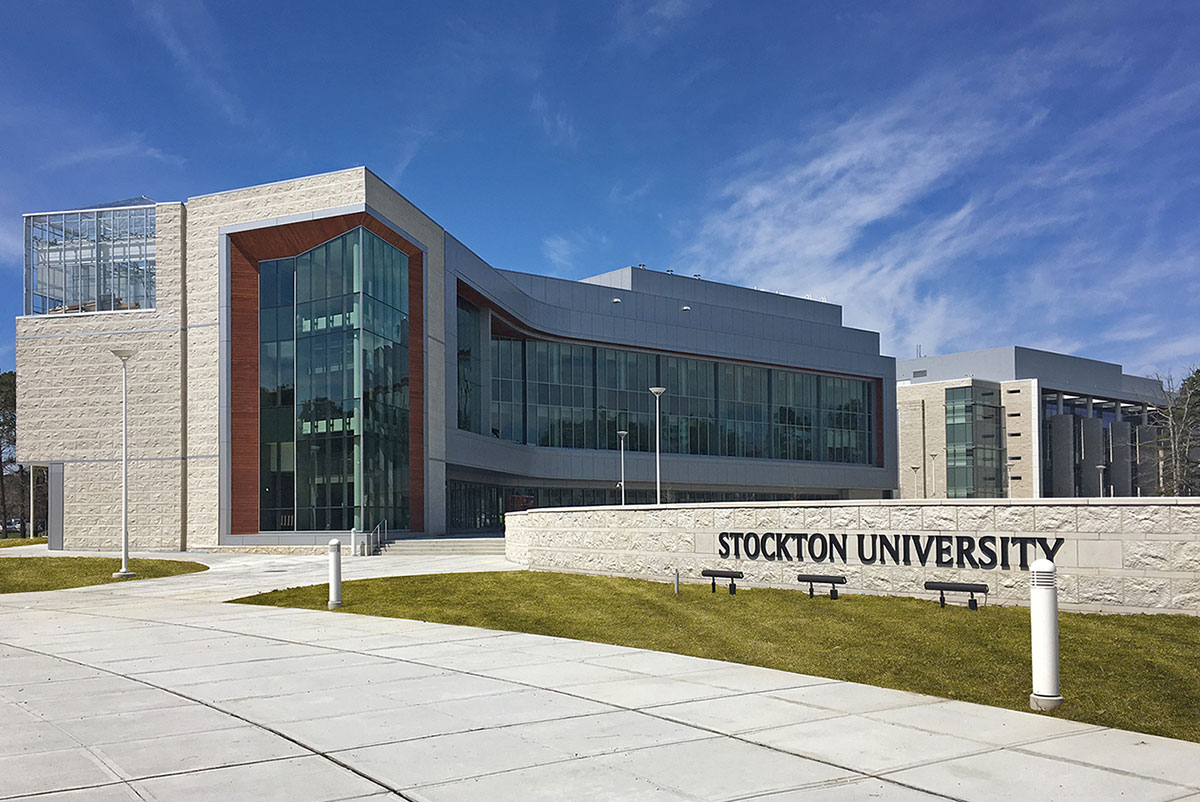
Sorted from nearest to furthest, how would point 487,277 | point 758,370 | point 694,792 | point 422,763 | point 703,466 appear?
point 694,792, point 422,763, point 487,277, point 703,466, point 758,370

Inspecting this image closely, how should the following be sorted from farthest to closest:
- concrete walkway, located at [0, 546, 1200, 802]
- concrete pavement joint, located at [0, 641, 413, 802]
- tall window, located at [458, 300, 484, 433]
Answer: tall window, located at [458, 300, 484, 433], concrete pavement joint, located at [0, 641, 413, 802], concrete walkway, located at [0, 546, 1200, 802]

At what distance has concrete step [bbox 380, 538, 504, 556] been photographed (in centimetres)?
3989

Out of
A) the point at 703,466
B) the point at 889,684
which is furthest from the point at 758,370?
the point at 889,684

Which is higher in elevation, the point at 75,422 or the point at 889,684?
the point at 75,422

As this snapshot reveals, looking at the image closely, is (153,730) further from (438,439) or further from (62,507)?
(62,507)

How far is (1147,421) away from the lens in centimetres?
11025

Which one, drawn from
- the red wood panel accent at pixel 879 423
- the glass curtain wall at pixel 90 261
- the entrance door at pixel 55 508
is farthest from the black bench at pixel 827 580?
the red wood panel accent at pixel 879 423

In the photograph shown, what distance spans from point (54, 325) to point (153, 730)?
45454 mm

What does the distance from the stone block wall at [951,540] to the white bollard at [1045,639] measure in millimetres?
6681

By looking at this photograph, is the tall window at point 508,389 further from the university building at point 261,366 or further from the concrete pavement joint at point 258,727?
the concrete pavement joint at point 258,727

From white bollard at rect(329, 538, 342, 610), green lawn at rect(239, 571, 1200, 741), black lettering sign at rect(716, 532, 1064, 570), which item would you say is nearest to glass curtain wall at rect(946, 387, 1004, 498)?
black lettering sign at rect(716, 532, 1064, 570)

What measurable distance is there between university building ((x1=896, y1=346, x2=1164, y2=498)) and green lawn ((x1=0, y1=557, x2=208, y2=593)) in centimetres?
7389

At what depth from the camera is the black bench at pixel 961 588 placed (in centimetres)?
1549

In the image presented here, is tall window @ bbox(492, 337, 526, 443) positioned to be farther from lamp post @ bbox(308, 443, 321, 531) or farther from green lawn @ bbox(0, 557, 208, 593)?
green lawn @ bbox(0, 557, 208, 593)
